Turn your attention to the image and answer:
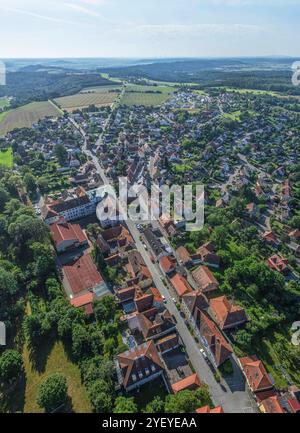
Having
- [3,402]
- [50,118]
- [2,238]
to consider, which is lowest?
[3,402]

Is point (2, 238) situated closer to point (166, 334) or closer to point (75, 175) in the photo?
point (75, 175)

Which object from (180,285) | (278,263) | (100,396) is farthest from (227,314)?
(100,396)

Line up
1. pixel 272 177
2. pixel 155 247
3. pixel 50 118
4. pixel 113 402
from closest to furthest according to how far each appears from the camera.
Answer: pixel 113 402, pixel 155 247, pixel 272 177, pixel 50 118

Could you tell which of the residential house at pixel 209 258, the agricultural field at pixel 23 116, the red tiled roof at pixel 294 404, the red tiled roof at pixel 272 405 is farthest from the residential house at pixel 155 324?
the agricultural field at pixel 23 116

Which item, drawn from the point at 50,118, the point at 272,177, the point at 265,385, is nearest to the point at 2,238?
the point at 265,385

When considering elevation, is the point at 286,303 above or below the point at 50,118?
below

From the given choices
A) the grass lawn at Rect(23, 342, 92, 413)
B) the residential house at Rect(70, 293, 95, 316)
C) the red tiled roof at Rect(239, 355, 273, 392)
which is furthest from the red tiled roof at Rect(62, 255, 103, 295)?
the red tiled roof at Rect(239, 355, 273, 392)
